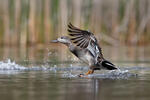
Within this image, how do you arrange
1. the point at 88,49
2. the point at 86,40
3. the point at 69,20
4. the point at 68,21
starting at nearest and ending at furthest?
the point at 86,40 → the point at 88,49 → the point at 68,21 → the point at 69,20

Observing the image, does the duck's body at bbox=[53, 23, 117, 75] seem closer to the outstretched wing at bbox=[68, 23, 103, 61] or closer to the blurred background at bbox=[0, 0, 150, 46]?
the outstretched wing at bbox=[68, 23, 103, 61]

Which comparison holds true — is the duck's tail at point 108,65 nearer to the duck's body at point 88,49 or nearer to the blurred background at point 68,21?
the duck's body at point 88,49

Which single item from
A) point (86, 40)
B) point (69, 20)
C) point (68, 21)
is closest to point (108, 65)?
point (86, 40)

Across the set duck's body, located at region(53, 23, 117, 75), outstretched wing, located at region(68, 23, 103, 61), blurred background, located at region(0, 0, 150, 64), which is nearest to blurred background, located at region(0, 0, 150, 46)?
blurred background, located at region(0, 0, 150, 64)

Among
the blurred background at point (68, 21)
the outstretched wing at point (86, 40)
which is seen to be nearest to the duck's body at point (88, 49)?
the outstretched wing at point (86, 40)

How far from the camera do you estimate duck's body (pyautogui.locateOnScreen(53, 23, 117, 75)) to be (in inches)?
363

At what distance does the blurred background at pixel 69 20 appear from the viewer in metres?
20.4

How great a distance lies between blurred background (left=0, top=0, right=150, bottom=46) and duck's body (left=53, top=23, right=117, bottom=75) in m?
10.9

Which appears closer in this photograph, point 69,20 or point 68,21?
point 68,21

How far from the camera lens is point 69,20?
21.1 m

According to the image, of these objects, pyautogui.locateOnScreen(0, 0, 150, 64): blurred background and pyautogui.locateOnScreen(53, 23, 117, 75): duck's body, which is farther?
pyautogui.locateOnScreen(0, 0, 150, 64): blurred background

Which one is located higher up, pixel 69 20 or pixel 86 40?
pixel 69 20

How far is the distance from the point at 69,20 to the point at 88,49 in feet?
38.4

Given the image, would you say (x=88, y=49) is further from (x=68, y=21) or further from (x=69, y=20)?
(x=69, y=20)
